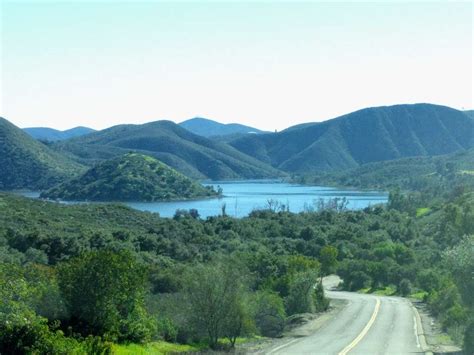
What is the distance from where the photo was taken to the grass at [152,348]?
22.5 meters

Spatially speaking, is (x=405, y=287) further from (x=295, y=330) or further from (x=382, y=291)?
(x=295, y=330)

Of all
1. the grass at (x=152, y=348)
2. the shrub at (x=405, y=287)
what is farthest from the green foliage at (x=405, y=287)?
the grass at (x=152, y=348)

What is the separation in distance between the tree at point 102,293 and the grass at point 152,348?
0.46 m

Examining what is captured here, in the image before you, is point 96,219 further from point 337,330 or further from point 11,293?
point 11,293

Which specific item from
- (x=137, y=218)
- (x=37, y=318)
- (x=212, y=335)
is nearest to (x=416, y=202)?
(x=137, y=218)

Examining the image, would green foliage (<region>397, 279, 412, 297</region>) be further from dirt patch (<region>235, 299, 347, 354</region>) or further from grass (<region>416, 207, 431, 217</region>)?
grass (<region>416, 207, 431, 217</region>)

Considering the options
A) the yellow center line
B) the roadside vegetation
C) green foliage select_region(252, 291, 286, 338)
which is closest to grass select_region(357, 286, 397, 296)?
the roadside vegetation

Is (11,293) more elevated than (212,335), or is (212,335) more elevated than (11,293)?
(11,293)

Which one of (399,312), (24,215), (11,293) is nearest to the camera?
(11,293)

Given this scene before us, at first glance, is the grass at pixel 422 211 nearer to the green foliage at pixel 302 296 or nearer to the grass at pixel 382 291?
the grass at pixel 382 291

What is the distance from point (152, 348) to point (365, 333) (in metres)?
11.3

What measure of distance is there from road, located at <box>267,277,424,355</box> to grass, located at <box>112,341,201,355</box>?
11.9 feet

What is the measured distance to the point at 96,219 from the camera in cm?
9662

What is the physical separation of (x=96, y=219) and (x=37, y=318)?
77.8 metres
